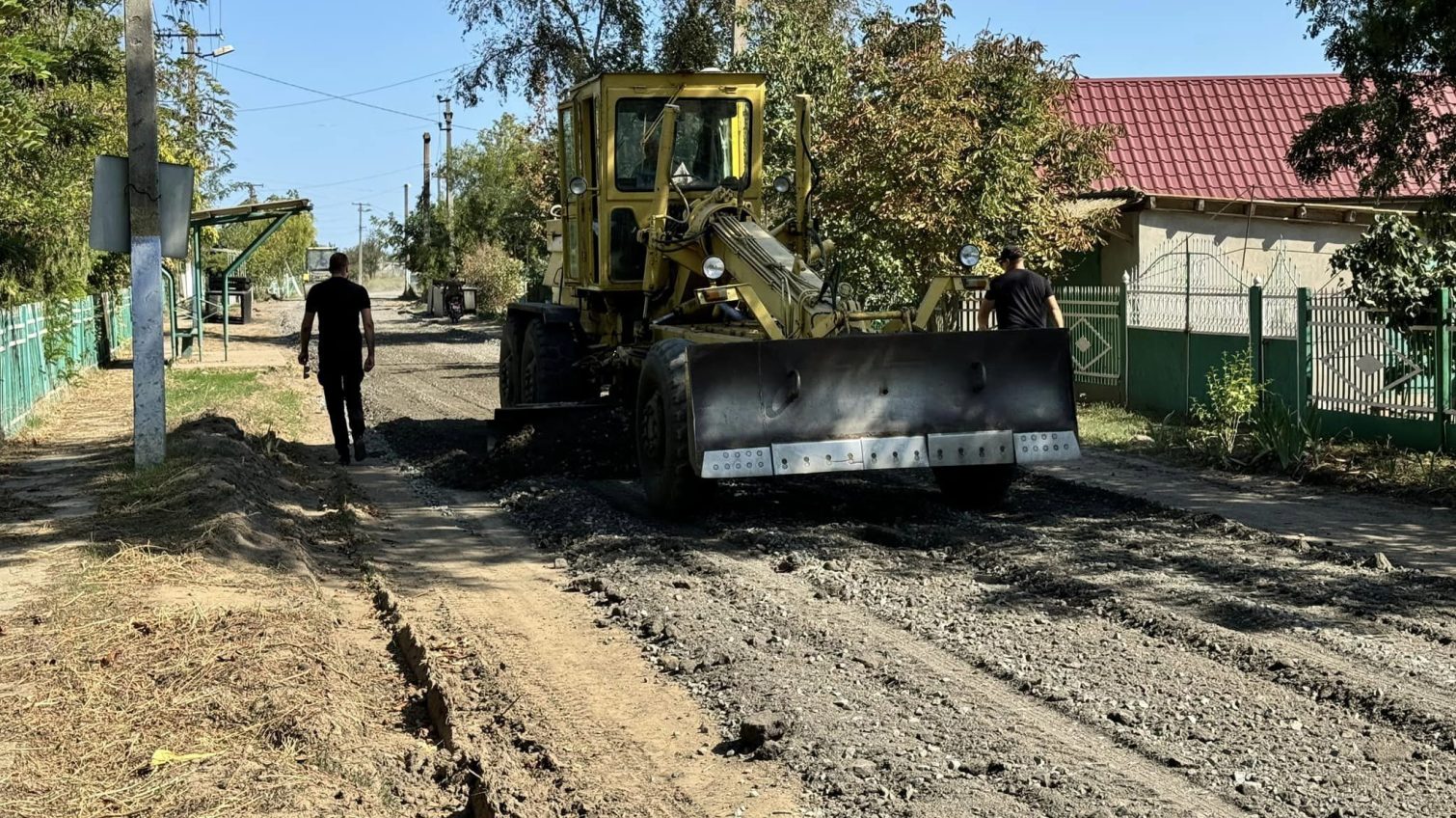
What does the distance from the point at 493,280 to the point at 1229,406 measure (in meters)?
40.4

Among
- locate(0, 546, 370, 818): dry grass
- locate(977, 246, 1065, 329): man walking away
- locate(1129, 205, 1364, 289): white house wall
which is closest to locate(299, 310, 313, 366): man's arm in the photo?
locate(0, 546, 370, 818): dry grass

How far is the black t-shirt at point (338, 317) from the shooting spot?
1348 cm

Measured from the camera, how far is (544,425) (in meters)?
12.9

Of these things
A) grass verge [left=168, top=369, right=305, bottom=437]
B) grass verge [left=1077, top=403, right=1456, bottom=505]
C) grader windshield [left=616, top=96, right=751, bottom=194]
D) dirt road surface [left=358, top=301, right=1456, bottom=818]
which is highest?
grader windshield [left=616, top=96, right=751, bottom=194]

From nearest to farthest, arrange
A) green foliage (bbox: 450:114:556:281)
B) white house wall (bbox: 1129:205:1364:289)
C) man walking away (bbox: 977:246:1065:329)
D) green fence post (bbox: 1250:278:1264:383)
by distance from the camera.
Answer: man walking away (bbox: 977:246:1065:329), green fence post (bbox: 1250:278:1264:383), white house wall (bbox: 1129:205:1364:289), green foliage (bbox: 450:114:556:281)

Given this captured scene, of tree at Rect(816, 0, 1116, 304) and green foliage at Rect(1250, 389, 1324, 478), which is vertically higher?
tree at Rect(816, 0, 1116, 304)

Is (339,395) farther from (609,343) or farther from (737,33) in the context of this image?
(737,33)

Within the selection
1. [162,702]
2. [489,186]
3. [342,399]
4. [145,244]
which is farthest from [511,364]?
[489,186]

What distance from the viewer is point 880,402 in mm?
10016

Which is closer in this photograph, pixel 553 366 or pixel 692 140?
pixel 692 140

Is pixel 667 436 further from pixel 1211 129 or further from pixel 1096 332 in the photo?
pixel 1211 129

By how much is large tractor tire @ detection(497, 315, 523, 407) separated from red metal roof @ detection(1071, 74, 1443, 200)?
44.1ft

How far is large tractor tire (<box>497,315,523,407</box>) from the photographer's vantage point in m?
15.5

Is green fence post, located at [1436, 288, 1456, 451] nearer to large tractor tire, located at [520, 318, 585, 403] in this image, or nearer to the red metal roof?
large tractor tire, located at [520, 318, 585, 403]
